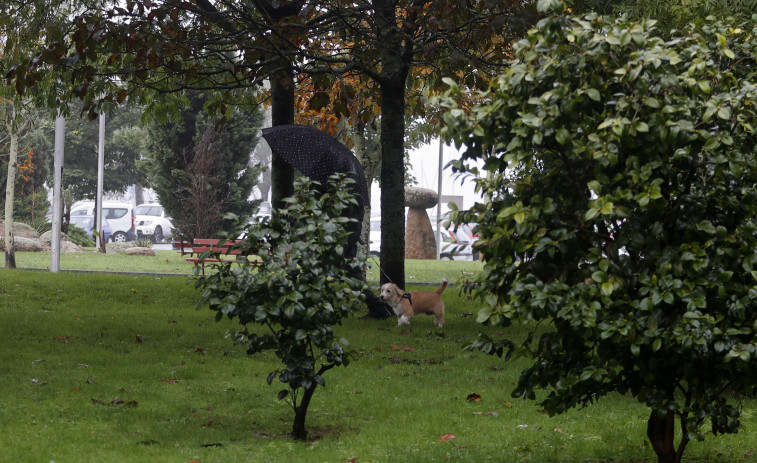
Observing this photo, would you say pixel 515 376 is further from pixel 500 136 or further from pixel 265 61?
pixel 265 61

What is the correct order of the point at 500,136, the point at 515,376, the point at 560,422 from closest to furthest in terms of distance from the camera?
the point at 500,136, the point at 560,422, the point at 515,376

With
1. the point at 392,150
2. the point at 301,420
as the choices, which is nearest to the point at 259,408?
the point at 301,420

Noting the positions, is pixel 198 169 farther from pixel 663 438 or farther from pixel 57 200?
pixel 663 438

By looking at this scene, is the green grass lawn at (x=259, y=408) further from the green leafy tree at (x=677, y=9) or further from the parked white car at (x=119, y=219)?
the parked white car at (x=119, y=219)

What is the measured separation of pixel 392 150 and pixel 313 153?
4.91 ft

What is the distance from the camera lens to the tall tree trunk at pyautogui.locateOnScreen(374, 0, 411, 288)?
11.6m

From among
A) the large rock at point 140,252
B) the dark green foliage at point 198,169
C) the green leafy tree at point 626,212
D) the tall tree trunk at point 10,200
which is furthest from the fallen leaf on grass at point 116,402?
the large rock at point 140,252

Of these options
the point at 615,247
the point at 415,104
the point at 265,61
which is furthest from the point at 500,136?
the point at 415,104

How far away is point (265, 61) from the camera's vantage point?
1162cm

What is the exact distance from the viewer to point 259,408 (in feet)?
22.8

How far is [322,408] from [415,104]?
9.64 m

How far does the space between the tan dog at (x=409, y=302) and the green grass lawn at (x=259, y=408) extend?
0.82 feet

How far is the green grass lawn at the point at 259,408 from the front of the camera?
5.62 metres

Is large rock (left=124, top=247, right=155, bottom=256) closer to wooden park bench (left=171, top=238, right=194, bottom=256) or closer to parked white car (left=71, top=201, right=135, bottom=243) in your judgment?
wooden park bench (left=171, top=238, right=194, bottom=256)
